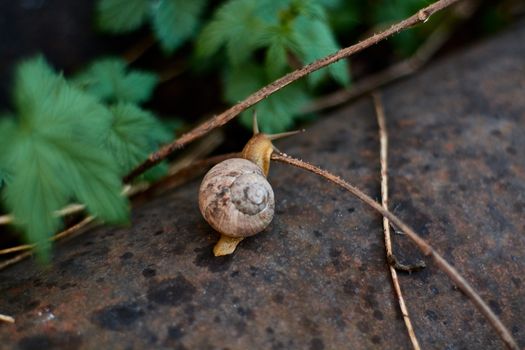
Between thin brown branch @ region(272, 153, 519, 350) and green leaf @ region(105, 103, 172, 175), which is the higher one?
green leaf @ region(105, 103, 172, 175)

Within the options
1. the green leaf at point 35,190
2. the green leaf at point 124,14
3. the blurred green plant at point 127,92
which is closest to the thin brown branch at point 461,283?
the blurred green plant at point 127,92

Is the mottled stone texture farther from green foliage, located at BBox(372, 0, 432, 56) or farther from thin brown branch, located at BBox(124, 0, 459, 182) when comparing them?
green foliage, located at BBox(372, 0, 432, 56)

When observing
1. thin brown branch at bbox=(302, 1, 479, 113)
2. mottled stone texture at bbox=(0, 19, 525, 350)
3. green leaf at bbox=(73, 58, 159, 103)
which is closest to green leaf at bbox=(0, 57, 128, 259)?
mottled stone texture at bbox=(0, 19, 525, 350)

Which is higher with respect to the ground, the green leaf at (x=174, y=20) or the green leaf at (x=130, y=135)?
the green leaf at (x=174, y=20)

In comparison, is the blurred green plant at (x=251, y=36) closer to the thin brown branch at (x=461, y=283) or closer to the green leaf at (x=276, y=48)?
the green leaf at (x=276, y=48)

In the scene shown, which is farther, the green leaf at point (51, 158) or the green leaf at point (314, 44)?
the green leaf at point (314, 44)

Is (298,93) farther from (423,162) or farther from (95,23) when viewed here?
(95,23)

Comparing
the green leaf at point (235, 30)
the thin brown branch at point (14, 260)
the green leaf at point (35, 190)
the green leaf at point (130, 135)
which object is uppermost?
the green leaf at point (35, 190)

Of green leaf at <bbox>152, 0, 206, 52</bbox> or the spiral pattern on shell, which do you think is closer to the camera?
the spiral pattern on shell
